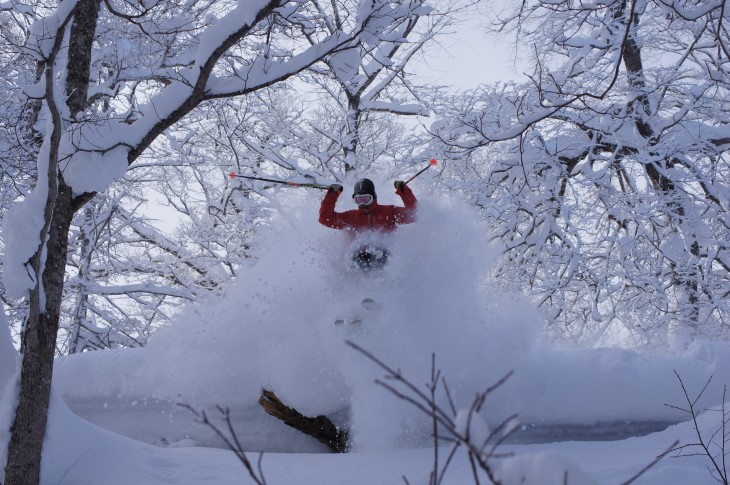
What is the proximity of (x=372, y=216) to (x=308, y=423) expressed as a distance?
2.26 meters

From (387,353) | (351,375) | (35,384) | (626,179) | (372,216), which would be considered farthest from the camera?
(626,179)

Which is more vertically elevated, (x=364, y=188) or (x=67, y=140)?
(x=364, y=188)

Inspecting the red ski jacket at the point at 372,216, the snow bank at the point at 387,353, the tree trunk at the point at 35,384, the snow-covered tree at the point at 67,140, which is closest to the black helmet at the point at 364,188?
the red ski jacket at the point at 372,216

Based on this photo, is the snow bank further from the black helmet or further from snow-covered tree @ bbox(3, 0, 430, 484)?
snow-covered tree @ bbox(3, 0, 430, 484)

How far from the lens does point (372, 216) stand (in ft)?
21.5

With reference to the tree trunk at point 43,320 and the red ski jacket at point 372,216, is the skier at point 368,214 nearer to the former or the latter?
the red ski jacket at point 372,216

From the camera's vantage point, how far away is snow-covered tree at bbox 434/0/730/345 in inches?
360

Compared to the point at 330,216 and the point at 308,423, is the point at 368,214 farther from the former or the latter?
the point at 308,423

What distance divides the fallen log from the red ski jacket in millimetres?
1943

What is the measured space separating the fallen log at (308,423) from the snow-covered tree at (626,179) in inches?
190

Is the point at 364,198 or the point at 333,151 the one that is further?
the point at 333,151

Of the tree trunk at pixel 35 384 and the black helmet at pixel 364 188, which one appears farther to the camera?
the black helmet at pixel 364 188

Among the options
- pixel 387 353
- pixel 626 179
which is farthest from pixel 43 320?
pixel 626 179

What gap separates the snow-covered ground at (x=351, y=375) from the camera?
4.47 metres
